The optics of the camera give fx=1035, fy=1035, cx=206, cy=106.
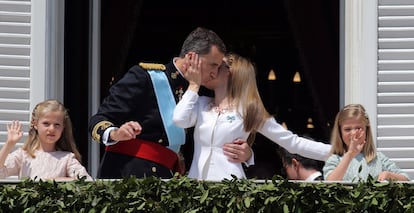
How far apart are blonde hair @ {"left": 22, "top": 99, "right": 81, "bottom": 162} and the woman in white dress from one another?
0.62 m

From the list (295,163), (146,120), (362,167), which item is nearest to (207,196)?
(146,120)

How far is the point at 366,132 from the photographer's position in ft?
17.3

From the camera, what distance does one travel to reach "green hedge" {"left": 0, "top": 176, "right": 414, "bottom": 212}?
178 inches

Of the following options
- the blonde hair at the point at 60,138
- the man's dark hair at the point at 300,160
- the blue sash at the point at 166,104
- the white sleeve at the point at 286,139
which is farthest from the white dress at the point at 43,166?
the man's dark hair at the point at 300,160

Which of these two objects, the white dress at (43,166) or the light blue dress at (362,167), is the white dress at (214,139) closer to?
the light blue dress at (362,167)

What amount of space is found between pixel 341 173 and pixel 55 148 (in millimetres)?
1469

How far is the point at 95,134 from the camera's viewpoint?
504 cm

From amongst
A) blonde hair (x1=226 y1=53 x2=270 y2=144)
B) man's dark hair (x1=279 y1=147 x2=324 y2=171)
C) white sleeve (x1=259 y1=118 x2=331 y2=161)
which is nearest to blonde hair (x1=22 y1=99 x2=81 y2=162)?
blonde hair (x1=226 y1=53 x2=270 y2=144)

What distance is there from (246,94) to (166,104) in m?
0.40

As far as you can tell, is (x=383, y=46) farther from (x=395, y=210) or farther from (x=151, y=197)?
(x=151, y=197)

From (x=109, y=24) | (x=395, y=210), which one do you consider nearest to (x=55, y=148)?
(x=395, y=210)

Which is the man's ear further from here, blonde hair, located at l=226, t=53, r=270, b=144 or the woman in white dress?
blonde hair, located at l=226, t=53, r=270, b=144

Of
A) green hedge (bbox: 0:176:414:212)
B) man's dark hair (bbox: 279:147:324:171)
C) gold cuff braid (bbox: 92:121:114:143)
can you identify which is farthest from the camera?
man's dark hair (bbox: 279:147:324:171)

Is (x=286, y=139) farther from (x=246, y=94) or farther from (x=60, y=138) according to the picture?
(x=60, y=138)
